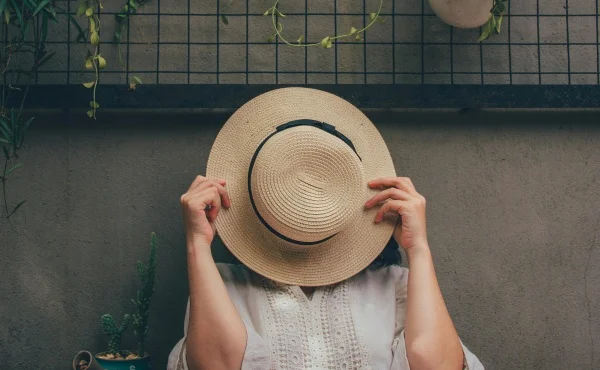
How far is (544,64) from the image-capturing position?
271 cm

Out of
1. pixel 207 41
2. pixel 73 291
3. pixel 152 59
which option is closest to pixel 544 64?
pixel 207 41

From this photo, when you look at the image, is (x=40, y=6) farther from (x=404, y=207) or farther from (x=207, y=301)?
(x=404, y=207)

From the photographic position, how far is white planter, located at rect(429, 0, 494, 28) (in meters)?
2.44

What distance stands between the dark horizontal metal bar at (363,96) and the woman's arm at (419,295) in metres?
0.46

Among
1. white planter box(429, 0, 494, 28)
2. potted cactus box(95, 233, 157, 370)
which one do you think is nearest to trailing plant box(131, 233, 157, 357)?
potted cactus box(95, 233, 157, 370)

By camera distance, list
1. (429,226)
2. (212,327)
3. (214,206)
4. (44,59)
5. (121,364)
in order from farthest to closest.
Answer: (429,226), (44,59), (121,364), (214,206), (212,327)

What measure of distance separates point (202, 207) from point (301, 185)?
0.97ft

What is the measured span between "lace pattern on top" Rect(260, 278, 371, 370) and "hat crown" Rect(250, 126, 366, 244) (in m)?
0.21

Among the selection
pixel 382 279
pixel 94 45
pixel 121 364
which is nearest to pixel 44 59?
pixel 94 45

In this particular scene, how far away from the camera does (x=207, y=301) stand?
Result: 6.68 ft

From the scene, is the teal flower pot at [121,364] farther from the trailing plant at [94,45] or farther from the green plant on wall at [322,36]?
the green plant on wall at [322,36]

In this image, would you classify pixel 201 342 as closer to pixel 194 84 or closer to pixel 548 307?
pixel 194 84

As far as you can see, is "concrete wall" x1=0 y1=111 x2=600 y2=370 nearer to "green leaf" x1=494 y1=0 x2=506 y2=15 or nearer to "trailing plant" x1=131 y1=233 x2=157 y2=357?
"trailing plant" x1=131 y1=233 x2=157 y2=357

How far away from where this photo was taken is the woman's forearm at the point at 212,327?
201 cm
